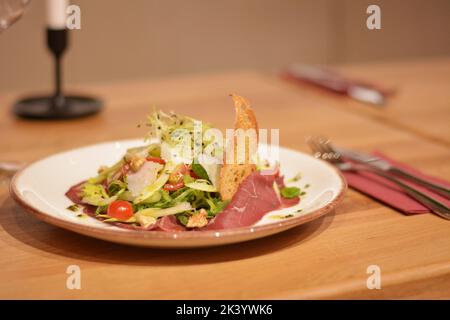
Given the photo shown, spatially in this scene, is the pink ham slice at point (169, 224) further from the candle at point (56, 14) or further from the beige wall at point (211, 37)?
the beige wall at point (211, 37)

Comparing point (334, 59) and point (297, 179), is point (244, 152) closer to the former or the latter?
point (297, 179)

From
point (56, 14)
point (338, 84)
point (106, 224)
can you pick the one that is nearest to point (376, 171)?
point (106, 224)

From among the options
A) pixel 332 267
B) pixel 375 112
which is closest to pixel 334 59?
pixel 375 112

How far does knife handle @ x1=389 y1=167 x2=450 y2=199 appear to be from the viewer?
51.2 inches

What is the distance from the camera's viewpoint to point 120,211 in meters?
1.08

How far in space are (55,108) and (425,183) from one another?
1298 millimetres

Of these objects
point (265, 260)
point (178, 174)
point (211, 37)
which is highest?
point (211, 37)

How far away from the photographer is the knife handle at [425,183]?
1301 millimetres

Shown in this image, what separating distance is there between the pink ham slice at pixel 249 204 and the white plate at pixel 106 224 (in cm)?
2

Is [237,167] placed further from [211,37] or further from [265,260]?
[211,37]

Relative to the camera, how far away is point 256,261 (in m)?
1.01

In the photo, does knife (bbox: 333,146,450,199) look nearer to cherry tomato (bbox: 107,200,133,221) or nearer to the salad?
the salad

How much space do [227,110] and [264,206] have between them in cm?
107

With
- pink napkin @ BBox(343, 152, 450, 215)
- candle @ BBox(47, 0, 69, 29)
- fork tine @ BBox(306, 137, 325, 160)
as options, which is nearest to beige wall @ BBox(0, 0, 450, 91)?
candle @ BBox(47, 0, 69, 29)
